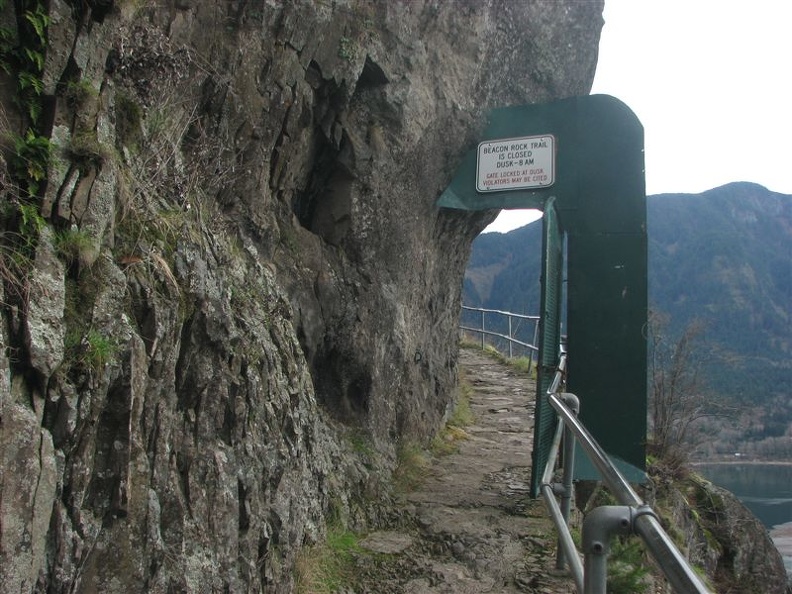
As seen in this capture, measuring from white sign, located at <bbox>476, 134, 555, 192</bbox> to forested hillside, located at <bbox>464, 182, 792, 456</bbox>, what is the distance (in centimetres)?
8709

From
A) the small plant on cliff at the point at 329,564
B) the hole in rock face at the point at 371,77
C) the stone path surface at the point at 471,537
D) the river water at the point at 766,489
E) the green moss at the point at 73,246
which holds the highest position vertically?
the hole in rock face at the point at 371,77

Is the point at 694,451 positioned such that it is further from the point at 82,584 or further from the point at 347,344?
the point at 82,584

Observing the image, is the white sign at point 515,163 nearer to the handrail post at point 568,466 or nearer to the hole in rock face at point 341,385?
the hole in rock face at point 341,385

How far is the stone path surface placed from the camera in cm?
476

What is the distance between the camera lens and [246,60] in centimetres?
543

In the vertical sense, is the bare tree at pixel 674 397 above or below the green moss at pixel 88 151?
below

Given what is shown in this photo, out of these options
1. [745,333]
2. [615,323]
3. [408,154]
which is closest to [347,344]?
[408,154]

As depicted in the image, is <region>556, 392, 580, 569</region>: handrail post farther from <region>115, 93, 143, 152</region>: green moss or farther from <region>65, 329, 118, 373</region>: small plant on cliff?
<region>115, 93, 143, 152</region>: green moss

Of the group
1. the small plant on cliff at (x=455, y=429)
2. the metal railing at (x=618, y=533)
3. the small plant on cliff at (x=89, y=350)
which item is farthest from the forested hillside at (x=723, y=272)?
the small plant on cliff at (x=89, y=350)

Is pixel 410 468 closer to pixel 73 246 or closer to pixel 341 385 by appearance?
pixel 341 385

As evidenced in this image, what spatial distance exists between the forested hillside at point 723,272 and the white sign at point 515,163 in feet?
286

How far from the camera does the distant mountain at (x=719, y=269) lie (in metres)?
102

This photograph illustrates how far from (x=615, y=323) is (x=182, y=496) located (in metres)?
4.74

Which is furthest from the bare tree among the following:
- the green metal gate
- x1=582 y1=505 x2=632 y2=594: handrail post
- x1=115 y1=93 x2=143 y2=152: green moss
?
x1=582 y1=505 x2=632 y2=594: handrail post
